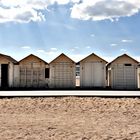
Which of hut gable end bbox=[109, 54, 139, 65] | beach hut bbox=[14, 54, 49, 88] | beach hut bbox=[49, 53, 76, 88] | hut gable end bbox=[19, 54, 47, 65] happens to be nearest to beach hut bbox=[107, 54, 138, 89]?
hut gable end bbox=[109, 54, 139, 65]

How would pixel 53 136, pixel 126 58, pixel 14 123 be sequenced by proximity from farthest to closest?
pixel 126 58
pixel 14 123
pixel 53 136

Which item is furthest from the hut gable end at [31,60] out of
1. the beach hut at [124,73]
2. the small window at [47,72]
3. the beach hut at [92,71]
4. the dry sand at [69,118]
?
the dry sand at [69,118]

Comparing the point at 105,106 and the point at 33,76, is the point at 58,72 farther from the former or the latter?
the point at 105,106

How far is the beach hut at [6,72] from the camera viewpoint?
3791 cm

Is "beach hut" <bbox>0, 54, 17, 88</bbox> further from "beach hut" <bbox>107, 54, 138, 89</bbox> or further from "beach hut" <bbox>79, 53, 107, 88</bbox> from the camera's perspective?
"beach hut" <bbox>107, 54, 138, 89</bbox>

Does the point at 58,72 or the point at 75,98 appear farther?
the point at 58,72

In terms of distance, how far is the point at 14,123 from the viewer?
1502 cm

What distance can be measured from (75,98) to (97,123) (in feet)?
26.9

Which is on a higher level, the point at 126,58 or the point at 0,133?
the point at 126,58

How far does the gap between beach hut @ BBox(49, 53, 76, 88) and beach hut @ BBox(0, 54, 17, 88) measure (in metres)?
3.95

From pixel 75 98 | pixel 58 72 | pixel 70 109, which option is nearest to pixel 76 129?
pixel 70 109

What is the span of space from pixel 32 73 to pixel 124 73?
29.8ft

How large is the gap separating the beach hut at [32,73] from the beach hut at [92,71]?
3.59 m

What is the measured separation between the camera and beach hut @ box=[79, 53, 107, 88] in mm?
37688
